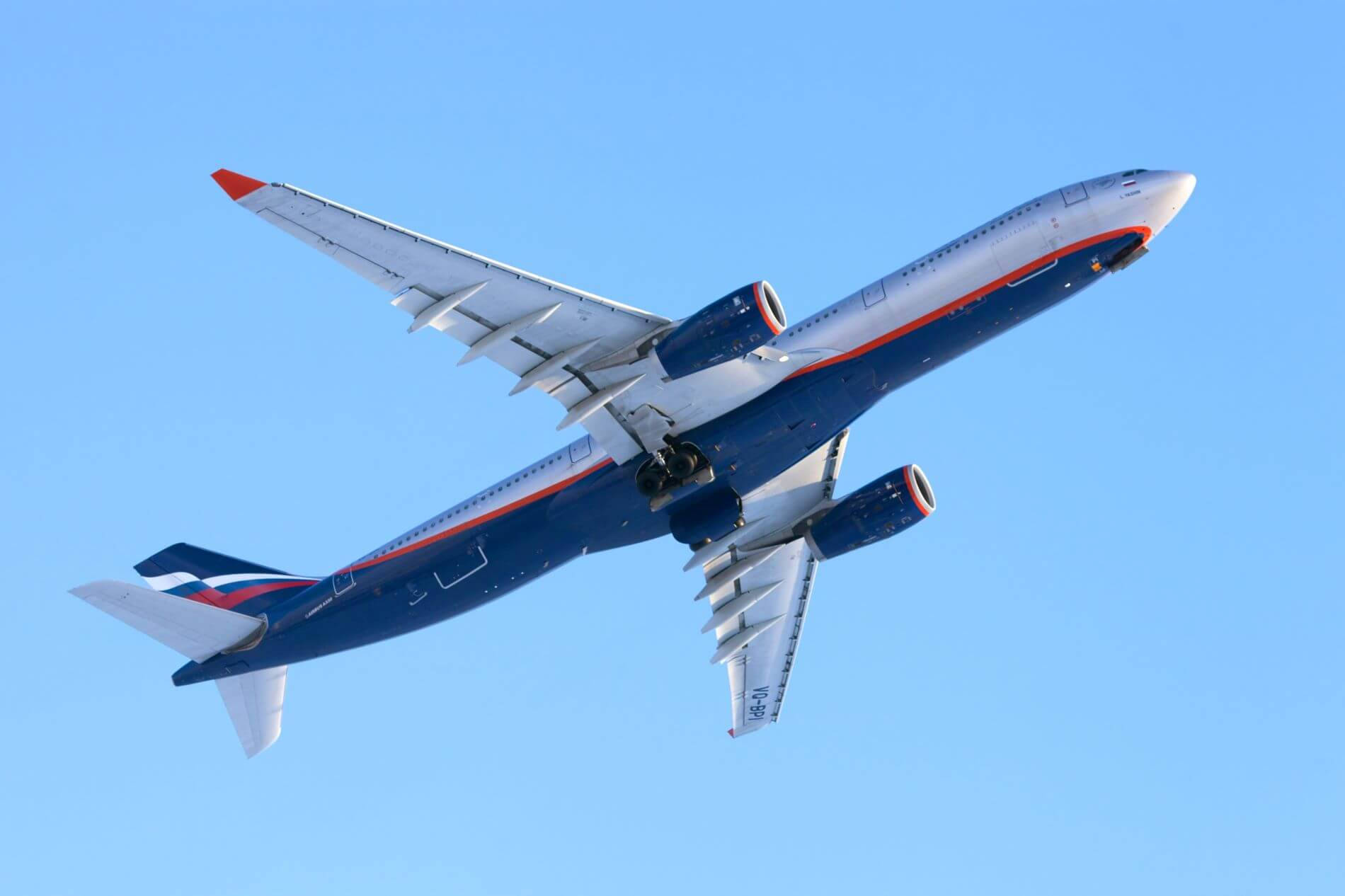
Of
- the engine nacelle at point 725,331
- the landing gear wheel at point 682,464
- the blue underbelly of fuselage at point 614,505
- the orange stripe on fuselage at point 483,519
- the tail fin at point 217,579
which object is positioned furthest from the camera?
the tail fin at point 217,579

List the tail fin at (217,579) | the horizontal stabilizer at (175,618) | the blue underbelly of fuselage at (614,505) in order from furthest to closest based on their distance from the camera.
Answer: the tail fin at (217,579)
the horizontal stabilizer at (175,618)
the blue underbelly of fuselage at (614,505)

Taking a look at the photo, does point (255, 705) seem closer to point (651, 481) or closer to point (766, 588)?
point (651, 481)

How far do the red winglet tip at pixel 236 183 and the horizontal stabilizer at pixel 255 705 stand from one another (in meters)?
18.6

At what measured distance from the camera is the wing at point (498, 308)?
34.8 metres

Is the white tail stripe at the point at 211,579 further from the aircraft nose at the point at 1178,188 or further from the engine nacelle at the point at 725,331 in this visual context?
the aircraft nose at the point at 1178,188

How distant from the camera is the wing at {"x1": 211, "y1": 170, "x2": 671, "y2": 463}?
34.8 meters

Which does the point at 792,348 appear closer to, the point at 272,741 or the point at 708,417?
the point at 708,417

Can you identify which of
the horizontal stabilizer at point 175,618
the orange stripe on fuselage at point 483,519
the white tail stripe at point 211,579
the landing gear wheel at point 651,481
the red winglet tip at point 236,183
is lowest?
the horizontal stabilizer at point 175,618

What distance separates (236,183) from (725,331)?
12539mm

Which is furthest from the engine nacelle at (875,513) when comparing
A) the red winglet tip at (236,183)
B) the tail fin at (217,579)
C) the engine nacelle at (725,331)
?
the red winglet tip at (236,183)

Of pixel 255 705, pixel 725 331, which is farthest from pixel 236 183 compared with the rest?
pixel 255 705

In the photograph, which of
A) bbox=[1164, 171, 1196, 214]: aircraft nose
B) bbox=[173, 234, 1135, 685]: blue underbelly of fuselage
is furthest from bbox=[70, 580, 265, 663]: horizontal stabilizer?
bbox=[1164, 171, 1196, 214]: aircraft nose

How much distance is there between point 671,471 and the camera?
41531 millimetres

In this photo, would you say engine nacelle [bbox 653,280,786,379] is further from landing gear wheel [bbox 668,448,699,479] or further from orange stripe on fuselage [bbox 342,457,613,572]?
orange stripe on fuselage [bbox 342,457,613,572]
